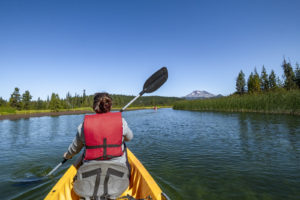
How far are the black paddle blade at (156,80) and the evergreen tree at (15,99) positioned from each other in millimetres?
62155

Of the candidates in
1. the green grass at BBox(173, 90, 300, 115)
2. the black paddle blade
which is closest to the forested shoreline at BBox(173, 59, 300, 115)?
the green grass at BBox(173, 90, 300, 115)

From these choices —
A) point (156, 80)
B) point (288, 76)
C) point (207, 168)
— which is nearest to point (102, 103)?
point (156, 80)

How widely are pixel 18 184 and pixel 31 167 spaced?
59.4 inches

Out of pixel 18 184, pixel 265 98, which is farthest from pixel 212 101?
pixel 18 184

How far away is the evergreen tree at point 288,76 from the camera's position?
36.8 metres

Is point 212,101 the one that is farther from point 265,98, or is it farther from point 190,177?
point 190,177

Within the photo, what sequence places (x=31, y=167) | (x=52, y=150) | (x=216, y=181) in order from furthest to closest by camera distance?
(x=52, y=150)
(x=31, y=167)
(x=216, y=181)

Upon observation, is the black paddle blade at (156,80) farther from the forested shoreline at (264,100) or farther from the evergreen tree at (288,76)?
the evergreen tree at (288,76)

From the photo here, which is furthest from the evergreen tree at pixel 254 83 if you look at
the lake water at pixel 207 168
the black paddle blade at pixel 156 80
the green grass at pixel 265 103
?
the black paddle blade at pixel 156 80

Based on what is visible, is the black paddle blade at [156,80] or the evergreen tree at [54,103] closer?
the black paddle blade at [156,80]

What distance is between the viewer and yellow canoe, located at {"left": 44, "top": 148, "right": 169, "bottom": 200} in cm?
236

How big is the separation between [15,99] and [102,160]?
64.5m

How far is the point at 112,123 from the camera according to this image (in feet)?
7.70

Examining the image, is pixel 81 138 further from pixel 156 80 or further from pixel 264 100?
pixel 264 100
